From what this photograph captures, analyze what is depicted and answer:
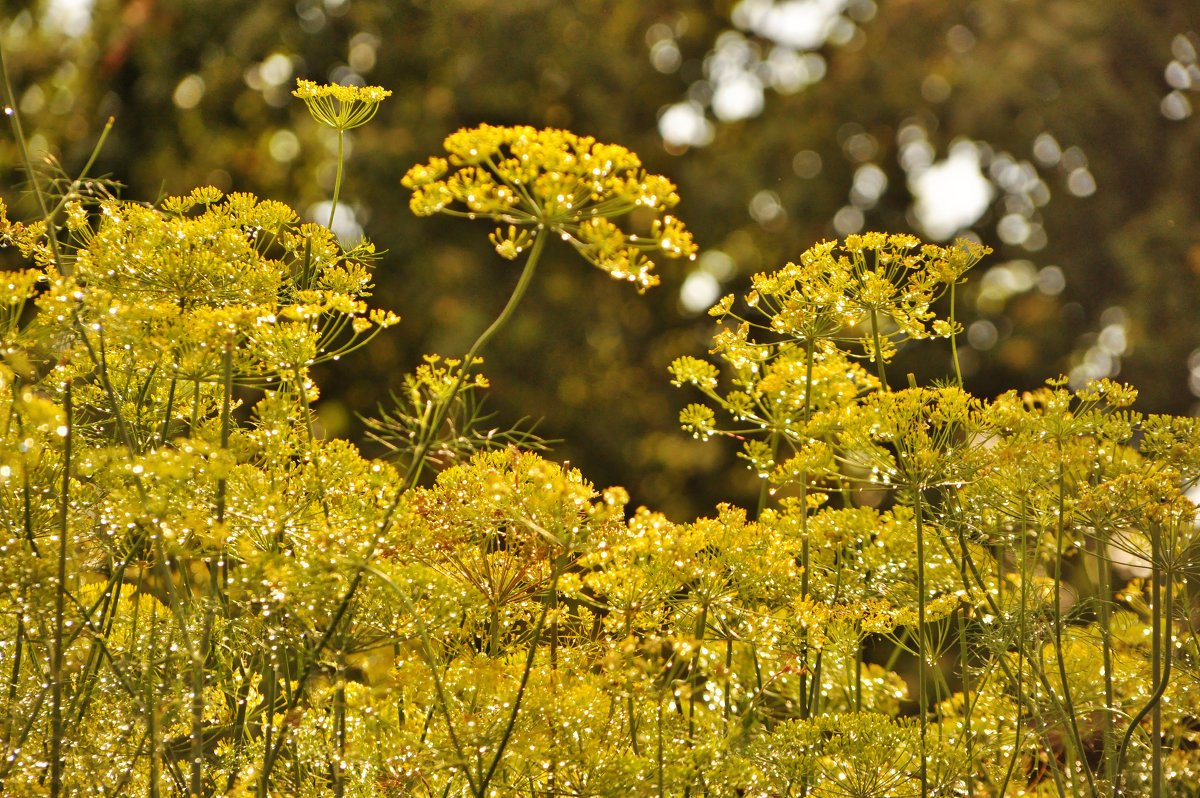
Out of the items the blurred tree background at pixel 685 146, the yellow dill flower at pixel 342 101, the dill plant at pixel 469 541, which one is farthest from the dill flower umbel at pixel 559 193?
the blurred tree background at pixel 685 146

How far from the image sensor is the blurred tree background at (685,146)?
21.6 ft

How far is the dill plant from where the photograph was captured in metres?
1.16

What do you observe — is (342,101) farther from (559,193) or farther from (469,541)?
(469,541)

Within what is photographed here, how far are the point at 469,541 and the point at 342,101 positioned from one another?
2.17 feet

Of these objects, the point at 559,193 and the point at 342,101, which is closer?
the point at 559,193

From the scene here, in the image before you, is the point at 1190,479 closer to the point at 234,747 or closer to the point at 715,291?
the point at 234,747

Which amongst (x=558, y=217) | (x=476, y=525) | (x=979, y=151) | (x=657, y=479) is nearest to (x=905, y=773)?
(x=476, y=525)

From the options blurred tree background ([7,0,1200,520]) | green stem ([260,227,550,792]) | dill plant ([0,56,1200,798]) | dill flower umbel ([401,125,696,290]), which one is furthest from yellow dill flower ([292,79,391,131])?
blurred tree background ([7,0,1200,520])

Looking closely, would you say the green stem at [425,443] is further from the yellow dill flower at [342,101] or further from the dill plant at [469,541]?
the yellow dill flower at [342,101]

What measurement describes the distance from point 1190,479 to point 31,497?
5.53ft

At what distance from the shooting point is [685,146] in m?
7.30

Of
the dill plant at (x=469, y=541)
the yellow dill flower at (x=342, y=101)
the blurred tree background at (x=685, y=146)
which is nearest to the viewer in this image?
the dill plant at (x=469, y=541)

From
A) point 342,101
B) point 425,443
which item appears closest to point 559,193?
point 425,443

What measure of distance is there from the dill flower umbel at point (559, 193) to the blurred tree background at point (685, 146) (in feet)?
16.9
